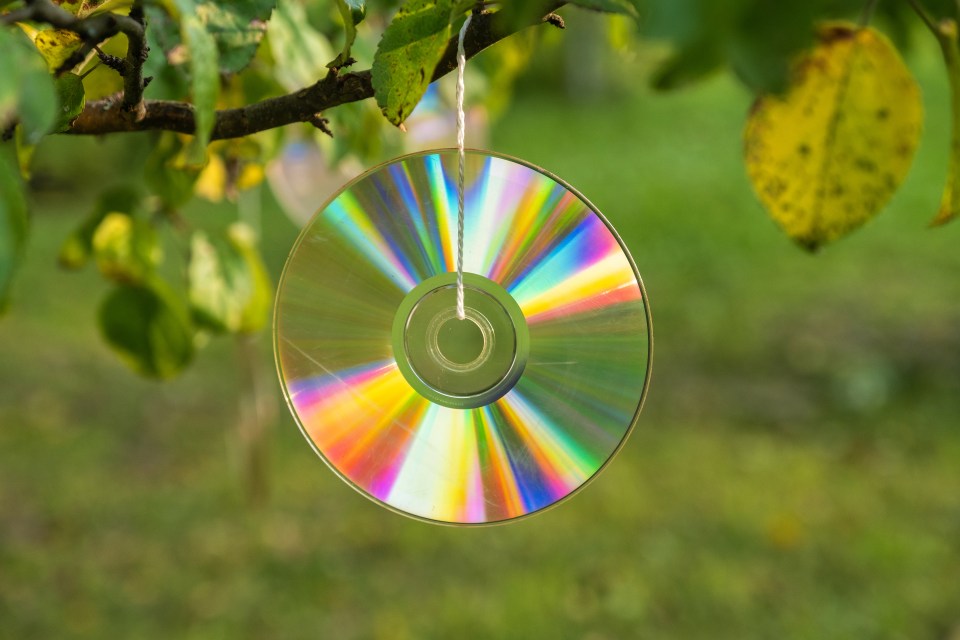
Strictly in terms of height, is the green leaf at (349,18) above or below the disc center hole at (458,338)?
above

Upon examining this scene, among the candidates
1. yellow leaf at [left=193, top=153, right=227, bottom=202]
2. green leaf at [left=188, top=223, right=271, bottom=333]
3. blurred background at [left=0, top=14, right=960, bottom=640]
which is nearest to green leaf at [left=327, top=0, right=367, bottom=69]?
green leaf at [left=188, top=223, right=271, bottom=333]

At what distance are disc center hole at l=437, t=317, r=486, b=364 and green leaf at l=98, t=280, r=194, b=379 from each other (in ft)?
1.35

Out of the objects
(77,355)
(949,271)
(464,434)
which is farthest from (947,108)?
(464,434)

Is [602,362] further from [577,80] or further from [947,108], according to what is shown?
[577,80]

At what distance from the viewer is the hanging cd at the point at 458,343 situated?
1.97 ft

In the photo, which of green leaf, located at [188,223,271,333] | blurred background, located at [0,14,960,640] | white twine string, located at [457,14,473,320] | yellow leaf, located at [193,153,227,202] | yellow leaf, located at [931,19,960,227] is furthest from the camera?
blurred background, located at [0,14,960,640]

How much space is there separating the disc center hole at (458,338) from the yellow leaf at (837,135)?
8.4 inches

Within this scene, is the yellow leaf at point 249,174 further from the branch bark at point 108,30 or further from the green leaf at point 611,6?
the green leaf at point 611,6

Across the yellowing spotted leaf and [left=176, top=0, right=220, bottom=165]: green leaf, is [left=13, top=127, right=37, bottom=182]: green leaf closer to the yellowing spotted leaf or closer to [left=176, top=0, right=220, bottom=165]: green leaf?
the yellowing spotted leaf

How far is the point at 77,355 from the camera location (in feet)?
10.8

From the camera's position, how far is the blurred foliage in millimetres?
280

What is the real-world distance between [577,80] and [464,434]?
6.61m

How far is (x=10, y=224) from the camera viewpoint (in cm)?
31

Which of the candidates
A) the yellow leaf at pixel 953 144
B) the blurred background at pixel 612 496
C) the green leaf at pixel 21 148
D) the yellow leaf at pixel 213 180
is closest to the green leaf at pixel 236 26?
the green leaf at pixel 21 148
